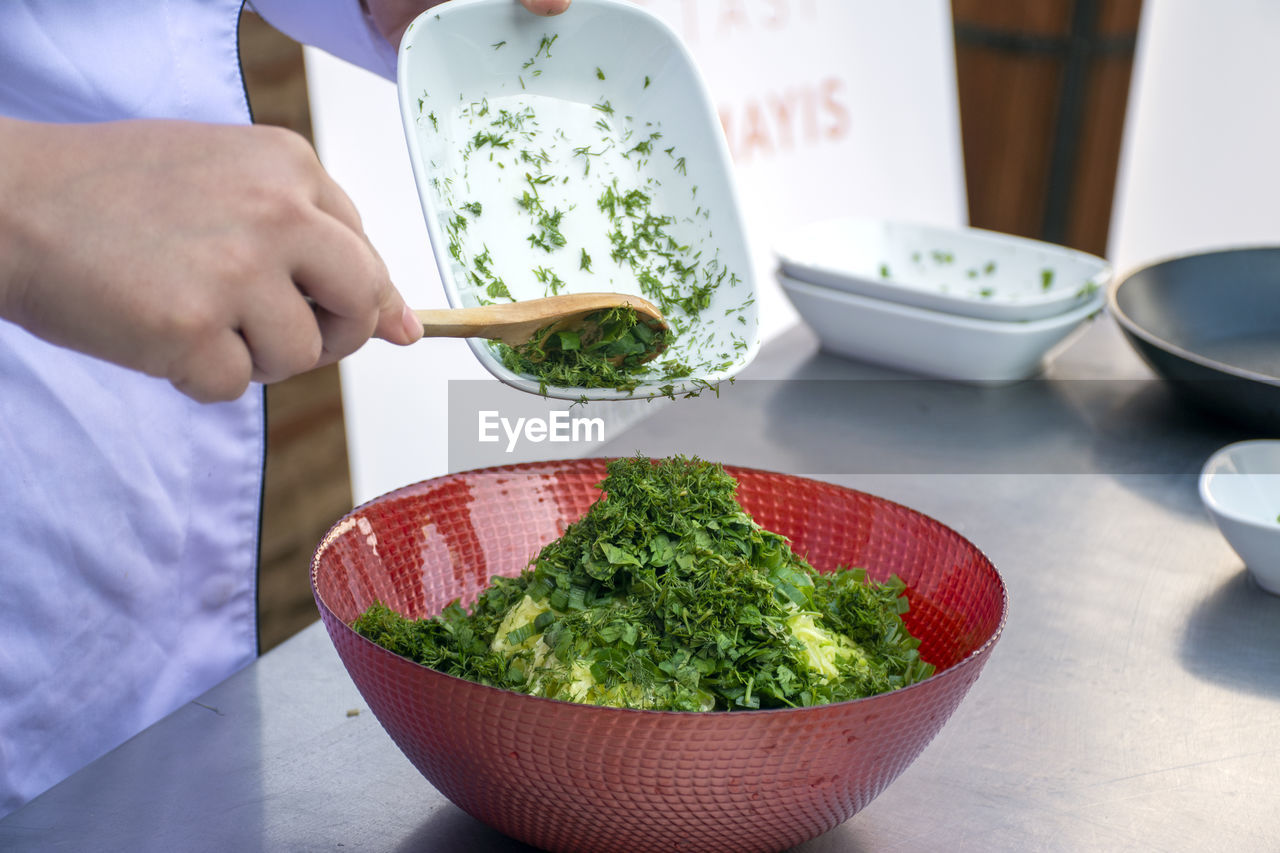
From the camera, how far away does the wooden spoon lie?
Answer: 0.87 meters

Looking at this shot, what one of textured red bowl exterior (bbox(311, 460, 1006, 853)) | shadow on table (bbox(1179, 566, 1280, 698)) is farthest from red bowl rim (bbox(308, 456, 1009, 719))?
shadow on table (bbox(1179, 566, 1280, 698))

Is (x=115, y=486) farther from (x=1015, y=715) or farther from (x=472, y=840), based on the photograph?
(x=1015, y=715)

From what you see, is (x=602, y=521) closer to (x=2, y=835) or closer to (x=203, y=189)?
(x=203, y=189)

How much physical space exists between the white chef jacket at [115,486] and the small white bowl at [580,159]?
11.0 inches

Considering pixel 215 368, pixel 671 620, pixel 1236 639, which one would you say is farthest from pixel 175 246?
pixel 1236 639

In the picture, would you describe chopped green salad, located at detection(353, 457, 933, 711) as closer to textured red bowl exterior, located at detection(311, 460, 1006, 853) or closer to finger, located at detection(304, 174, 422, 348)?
textured red bowl exterior, located at detection(311, 460, 1006, 853)

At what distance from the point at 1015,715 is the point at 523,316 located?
58 cm

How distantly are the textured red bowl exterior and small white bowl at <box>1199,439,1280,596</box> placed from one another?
475 millimetres

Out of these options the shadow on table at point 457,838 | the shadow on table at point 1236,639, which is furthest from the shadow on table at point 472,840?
the shadow on table at point 1236,639

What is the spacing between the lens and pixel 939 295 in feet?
5.62

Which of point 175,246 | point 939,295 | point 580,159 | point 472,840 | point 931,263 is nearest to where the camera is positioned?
point 175,246

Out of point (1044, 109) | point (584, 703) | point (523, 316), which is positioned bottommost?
point (1044, 109)

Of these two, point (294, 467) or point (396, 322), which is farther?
point (294, 467)

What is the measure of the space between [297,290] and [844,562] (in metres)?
0.57
